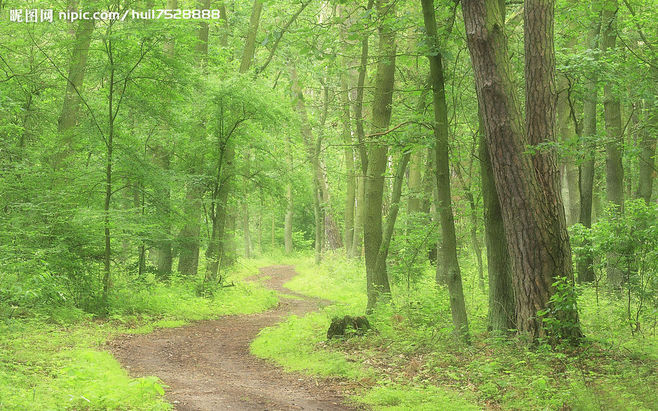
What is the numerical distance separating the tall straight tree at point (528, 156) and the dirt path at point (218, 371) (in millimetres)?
2943

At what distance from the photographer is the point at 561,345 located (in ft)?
23.2

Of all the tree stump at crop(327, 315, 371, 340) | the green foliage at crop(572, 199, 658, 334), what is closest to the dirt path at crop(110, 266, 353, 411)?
the tree stump at crop(327, 315, 371, 340)

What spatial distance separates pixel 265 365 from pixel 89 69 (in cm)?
818

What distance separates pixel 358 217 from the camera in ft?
69.8

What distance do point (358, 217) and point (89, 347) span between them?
43.2 ft

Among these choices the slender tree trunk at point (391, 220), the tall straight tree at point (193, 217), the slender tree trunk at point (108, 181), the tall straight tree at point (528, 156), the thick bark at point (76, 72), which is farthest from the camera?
the tall straight tree at point (193, 217)

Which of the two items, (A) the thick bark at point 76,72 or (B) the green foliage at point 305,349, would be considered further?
(A) the thick bark at point 76,72

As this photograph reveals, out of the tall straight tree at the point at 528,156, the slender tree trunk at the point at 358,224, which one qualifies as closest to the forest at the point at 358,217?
the tall straight tree at the point at 528,156

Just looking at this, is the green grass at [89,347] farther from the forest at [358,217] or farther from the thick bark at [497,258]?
the thick bark at [497,258]

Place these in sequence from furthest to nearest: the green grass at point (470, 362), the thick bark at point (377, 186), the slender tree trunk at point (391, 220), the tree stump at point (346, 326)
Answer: the thick bark at point (377, 186), the slender tree trunk at point (391, 220), the tree stump at point (346, 326), the green grass at point (470, 362)

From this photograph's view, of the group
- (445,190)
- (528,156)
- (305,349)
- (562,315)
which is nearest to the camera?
(562,315)

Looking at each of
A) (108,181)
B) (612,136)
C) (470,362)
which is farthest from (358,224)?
(470,362)

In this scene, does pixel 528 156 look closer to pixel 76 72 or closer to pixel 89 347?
pixel 89 347

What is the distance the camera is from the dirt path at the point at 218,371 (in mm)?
6753
